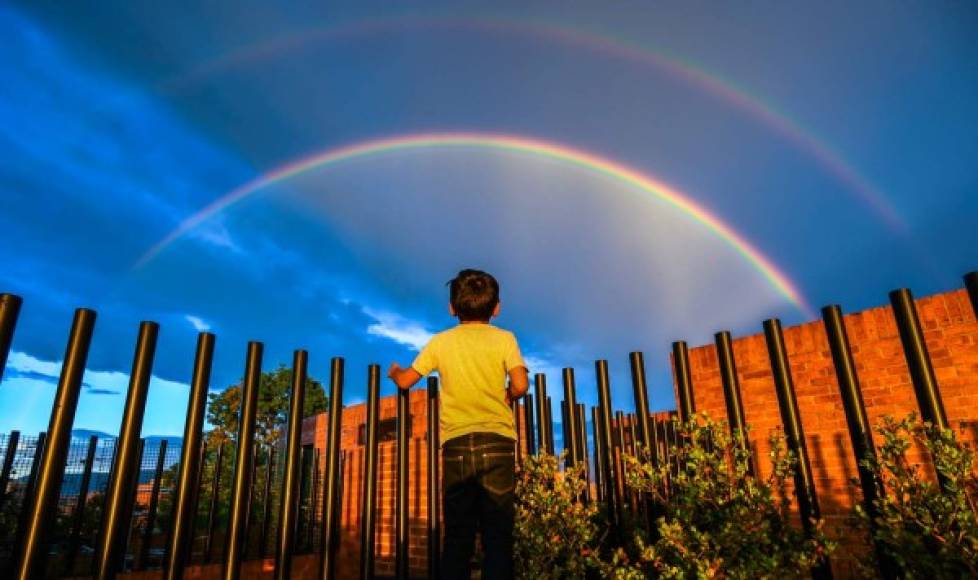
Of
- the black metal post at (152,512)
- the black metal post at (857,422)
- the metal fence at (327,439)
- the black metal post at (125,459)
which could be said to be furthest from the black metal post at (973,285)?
the black metal post at (152,512)

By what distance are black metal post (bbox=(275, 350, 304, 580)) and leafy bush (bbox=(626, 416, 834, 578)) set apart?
59.8 inches

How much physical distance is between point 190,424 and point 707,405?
5068mm

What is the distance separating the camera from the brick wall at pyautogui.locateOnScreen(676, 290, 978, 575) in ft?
14.0

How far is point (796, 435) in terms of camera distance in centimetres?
210

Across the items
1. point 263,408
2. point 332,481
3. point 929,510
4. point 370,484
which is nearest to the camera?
point 929,510

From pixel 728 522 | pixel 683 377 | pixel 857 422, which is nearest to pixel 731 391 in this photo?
pixel 683 377

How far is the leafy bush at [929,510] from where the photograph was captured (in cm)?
155

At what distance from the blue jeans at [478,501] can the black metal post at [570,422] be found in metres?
0.88

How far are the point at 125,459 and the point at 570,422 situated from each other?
6.91 feet

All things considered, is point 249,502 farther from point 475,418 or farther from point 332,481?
point 475,418

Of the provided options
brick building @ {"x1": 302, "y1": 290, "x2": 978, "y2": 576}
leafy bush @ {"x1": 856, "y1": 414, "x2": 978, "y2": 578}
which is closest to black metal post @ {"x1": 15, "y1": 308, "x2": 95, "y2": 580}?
leafy bush @ {"x1": 856, "y1": 414, "x2": 978, "y2": 578}

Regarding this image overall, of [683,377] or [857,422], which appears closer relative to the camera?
[857,422]

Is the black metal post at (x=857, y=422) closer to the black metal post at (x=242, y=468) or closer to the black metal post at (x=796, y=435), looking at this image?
the black metal post at (x=796, y=435)

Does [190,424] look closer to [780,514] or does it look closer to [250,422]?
[250,422]
